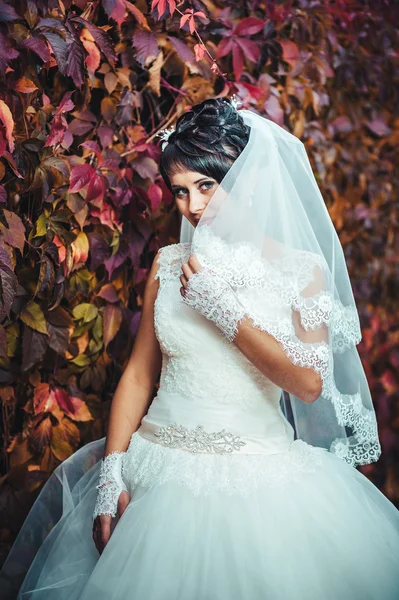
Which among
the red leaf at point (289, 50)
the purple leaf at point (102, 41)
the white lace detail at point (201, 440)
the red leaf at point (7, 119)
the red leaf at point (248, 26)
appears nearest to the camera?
the red leaf at point (7, 119)

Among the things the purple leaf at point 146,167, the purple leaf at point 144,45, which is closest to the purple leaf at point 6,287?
the purple leaf at point 146,167

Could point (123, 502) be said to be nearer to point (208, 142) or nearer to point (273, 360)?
point (273, 360)

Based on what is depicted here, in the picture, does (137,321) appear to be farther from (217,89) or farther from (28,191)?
(217,89)

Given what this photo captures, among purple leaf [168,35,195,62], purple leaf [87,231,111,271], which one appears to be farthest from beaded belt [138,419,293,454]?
purple leaf [168,35,195,62]

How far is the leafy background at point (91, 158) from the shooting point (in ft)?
5.86

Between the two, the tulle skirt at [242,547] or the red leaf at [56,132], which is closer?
the tulle skirt at [242,547]

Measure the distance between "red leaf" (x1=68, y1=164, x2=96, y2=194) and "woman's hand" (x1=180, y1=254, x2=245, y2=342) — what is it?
50 cm

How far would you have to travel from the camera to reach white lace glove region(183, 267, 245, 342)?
5.26ft

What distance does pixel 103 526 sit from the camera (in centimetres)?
169

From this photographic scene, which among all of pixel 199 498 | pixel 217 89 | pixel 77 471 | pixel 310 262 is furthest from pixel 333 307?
pixel 217 89

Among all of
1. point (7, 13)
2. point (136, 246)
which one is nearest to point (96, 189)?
point (136, 246)

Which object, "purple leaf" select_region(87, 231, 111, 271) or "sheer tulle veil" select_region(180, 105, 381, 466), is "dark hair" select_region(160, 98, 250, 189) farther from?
"purple leaf" select_region(87, 231, 111, 271)

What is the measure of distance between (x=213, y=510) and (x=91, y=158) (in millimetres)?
1133

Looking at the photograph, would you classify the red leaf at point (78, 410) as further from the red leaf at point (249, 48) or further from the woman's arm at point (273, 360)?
the red leaf at point (249, 48)
